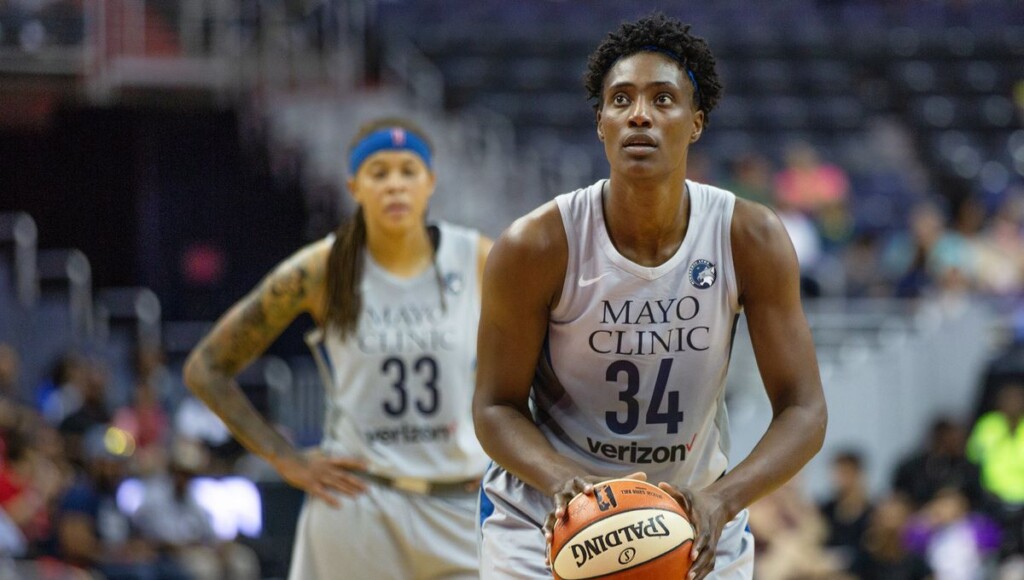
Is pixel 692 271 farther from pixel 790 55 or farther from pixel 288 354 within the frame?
pixel 790 55

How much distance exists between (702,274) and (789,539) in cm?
574

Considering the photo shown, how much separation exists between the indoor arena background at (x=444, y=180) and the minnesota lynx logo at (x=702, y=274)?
5604mm

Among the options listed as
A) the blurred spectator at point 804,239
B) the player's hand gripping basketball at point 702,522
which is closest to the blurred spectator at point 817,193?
the blurred spectator at point 804,239

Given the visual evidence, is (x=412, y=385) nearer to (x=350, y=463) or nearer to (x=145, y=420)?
(x=350, y=463)

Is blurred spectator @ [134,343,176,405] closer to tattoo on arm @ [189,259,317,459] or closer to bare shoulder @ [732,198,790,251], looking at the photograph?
tattoo on arm @ [189,259,317,459]

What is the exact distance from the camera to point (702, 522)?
3.80 metres

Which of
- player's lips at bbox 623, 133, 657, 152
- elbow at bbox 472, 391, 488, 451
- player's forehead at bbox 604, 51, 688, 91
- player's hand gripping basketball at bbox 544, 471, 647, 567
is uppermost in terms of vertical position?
player's forehead at bbox 604, 51, 688, 91

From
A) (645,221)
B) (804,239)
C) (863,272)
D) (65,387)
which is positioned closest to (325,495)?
(645,221)

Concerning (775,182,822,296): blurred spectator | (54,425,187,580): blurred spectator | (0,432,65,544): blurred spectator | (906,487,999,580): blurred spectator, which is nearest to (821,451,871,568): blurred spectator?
(906,487,999,580): blurred spectator

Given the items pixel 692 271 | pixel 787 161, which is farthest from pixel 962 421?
pixel 692 271

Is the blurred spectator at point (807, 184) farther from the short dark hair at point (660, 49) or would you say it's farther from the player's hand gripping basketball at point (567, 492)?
the player's hand gripping basketball at point (567, 492)

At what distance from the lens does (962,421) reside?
1198cm

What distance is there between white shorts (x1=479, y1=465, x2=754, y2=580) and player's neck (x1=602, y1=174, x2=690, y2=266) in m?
0.70

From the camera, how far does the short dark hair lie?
13.6 feet
